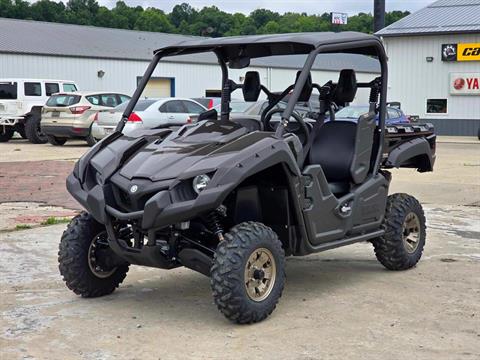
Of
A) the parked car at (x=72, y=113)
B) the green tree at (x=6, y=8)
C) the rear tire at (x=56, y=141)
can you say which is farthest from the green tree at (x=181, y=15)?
the parked car at (x=72, y=113)

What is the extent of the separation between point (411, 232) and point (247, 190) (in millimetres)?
2156

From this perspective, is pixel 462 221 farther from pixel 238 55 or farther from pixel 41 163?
pixel 41 163

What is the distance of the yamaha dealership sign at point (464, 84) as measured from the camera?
33.8 meters

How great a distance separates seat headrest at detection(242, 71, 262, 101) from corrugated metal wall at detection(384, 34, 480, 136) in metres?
29.2

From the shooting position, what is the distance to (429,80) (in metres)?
35.0

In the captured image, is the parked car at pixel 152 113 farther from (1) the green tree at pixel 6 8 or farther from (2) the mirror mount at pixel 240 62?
(1) the green tree at pixel 6 8

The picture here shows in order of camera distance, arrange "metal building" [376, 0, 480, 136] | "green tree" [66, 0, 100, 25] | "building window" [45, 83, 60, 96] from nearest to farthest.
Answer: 1. "building window" [45, 83, 60, 96]
2. "metal building" [376, 0, 480, 136]
3. "green tree" [66, 0, 100, 25]

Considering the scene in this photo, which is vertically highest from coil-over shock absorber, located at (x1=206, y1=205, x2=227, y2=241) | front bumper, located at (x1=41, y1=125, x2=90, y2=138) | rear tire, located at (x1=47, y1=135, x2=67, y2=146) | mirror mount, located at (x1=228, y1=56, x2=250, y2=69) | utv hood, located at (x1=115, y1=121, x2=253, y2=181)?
mirror mount, located at (x1=228, y1=56, x2=250, y2=69)

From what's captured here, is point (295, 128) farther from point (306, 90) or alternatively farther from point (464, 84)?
point (464, 84)

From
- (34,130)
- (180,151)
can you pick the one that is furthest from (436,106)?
(180,151)

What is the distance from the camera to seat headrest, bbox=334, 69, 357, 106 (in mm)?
6332

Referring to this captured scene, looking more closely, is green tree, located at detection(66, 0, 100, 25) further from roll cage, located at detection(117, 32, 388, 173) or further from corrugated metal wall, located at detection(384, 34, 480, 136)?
roll cage, located at detection(117, 32, 388, 173)

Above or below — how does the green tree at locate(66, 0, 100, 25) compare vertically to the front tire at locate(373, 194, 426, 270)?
above

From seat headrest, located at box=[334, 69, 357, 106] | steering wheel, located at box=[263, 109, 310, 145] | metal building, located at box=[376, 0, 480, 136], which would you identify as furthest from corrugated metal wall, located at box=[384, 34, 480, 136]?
Answer: steering wheel, located at box=[263, 109, 310, 145]
